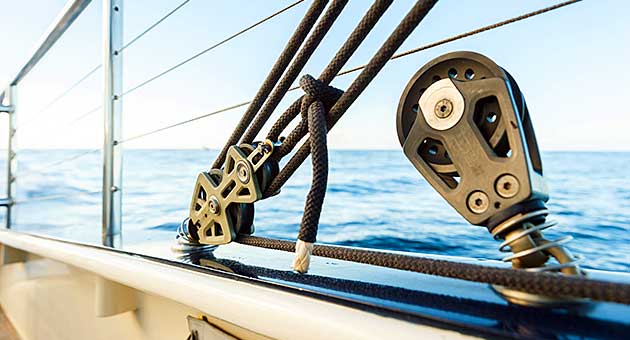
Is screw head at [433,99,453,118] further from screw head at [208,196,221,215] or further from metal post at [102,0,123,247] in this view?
metal post at [102,0,123,247]

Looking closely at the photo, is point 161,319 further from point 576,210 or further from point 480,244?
point 576,210

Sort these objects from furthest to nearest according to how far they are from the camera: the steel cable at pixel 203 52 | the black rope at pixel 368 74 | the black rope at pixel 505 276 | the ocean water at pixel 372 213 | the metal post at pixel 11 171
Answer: the metal post at pixel 11 171, the ocean water at pixel 372 213, the steel cable at pixel 203 52, the black rope at pixel 368 74, the black rope at pixel 505 276

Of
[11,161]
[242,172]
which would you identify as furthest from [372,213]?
[242,172]

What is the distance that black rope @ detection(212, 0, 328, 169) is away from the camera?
0.44 metres

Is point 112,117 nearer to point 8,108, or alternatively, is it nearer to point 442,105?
point 442,105

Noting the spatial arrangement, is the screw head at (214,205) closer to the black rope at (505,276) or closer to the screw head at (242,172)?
the screw head at (242,172)

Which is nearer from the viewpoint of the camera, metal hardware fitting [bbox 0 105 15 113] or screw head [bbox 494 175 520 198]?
screw head [bbox 494 175 520 198]

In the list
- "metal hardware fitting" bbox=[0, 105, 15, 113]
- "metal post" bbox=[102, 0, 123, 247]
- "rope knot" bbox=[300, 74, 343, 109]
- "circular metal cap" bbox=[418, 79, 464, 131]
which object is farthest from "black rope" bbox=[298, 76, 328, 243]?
"metal hardware fitting" bbox=[0, 105, 15, 113]

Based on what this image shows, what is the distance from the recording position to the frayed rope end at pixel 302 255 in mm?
388

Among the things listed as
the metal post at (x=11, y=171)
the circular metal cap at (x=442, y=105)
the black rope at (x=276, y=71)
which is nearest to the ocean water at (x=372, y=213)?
the metal post at (x=11, y=171)

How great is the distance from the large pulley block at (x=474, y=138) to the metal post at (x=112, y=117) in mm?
769

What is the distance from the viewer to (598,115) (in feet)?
6.03

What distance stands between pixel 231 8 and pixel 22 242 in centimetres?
106

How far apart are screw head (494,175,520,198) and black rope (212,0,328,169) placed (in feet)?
0.95
